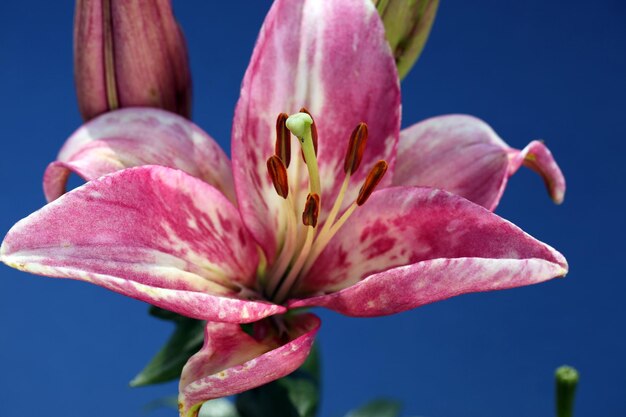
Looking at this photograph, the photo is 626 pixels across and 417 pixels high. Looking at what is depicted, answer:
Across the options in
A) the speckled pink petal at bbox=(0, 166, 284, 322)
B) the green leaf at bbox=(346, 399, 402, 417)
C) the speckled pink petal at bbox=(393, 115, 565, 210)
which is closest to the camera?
the speckled pink petal at bbox=(0, 166, 284, 322)

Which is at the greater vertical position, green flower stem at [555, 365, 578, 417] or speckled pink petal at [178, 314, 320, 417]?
speckled pink petal at [178, 314, 320, 417]

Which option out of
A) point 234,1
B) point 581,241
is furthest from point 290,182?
point 581,241

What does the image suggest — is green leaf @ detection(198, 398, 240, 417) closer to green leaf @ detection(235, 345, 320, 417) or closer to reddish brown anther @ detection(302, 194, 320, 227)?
green leaf @ detection(235, 345, 320, 417)

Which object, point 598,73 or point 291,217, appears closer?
point 291,217

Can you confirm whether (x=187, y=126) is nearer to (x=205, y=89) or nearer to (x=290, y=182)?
(x=290, y=182)

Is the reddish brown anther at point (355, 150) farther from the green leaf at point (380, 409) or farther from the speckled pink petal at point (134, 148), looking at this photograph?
the green leaf at point (380, 409)

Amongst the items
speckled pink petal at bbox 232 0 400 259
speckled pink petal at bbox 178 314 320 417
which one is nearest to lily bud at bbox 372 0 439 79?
speckled pink petal at bbox 232 0 400 259
